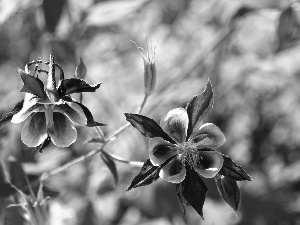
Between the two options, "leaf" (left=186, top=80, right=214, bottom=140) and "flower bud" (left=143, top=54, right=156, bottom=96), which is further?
"flower bud" (left=143, top=54, right=156, bottom=96)

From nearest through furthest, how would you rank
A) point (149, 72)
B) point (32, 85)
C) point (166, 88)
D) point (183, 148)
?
point (32, 85) < point (183, 148) < point (149, 72) < point (166, 88)

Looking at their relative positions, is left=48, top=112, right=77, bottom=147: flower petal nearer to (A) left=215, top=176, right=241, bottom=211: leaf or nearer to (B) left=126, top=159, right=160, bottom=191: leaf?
(B) left=126, top=159, right=160, bottom=191: leaf

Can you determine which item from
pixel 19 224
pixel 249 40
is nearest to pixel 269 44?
pixel 249 40

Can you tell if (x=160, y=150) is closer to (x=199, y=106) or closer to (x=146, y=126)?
(x=146, y=126)

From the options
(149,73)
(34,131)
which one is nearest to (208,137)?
(149,73)

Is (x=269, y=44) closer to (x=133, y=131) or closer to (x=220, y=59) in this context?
(x=220, y=59)

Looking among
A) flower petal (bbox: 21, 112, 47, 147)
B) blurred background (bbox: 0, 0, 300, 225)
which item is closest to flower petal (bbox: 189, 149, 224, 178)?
flower petal (bbox: 21, 112, 47, 147)
